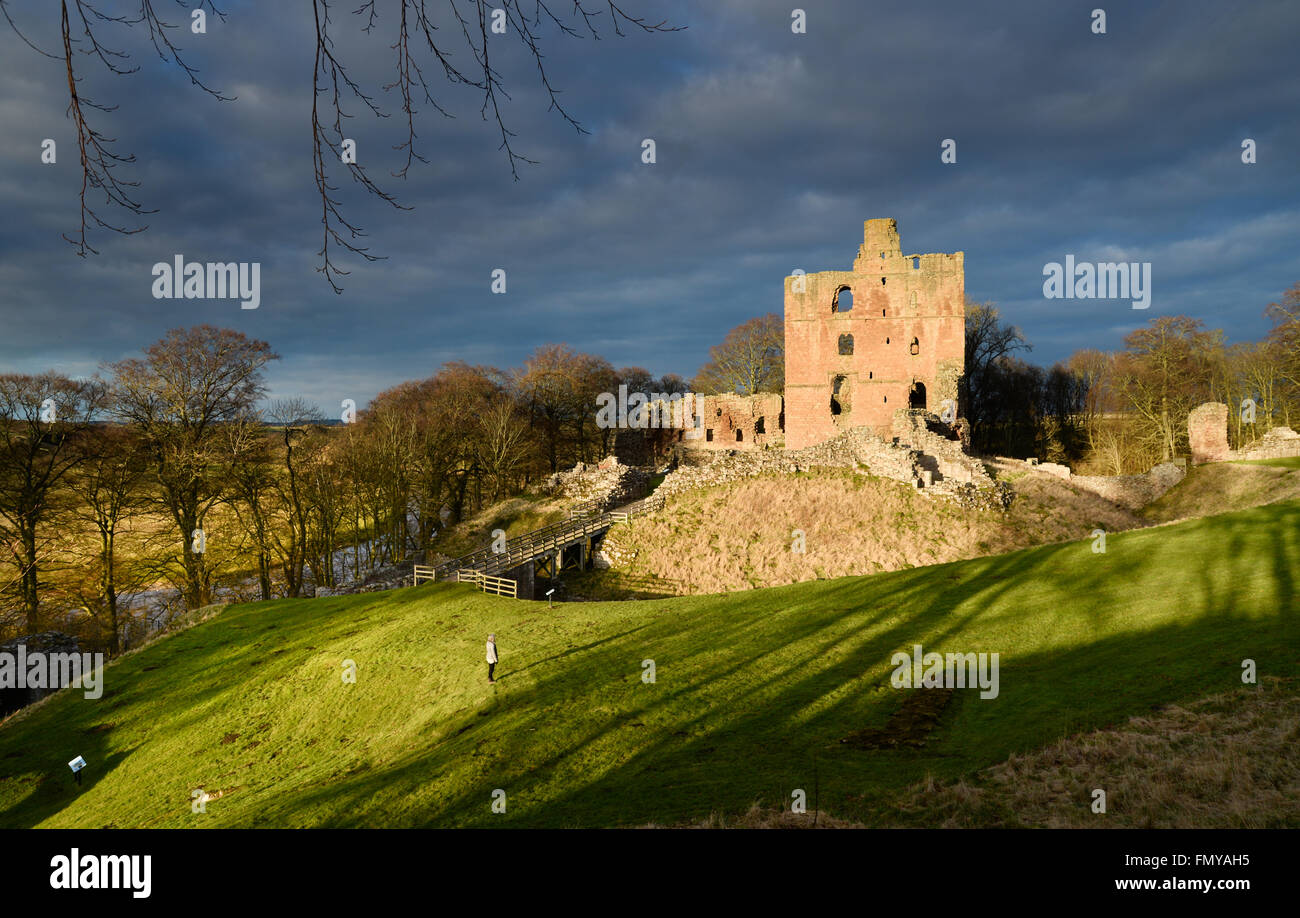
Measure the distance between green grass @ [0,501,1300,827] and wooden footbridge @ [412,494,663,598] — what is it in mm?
2844

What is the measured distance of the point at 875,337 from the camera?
1726 inches

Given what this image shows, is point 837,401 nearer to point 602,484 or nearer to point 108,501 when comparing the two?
point 602,484

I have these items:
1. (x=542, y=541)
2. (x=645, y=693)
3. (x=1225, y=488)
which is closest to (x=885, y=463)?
(x=1225, y=488)

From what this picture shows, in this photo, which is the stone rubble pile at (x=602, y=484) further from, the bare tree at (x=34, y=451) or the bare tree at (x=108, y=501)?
the bare tree at (x=34, y=451)

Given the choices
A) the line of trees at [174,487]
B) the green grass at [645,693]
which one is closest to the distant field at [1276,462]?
the green grass at [645,693]

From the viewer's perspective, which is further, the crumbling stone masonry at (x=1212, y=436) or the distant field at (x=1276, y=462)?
the crumbling stone masonry at (x=1212, y=436)

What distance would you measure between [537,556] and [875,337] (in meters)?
30.7

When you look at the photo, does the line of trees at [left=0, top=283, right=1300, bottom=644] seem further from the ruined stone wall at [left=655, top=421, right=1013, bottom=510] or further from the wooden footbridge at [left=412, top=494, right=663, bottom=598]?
the ruined stone wall at [left=655, top=421, right=1013, bottom=510]

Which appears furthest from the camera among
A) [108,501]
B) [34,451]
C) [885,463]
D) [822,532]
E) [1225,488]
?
[885,463]

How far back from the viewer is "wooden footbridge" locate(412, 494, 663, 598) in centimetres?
2373

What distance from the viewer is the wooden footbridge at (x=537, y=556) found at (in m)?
23.7

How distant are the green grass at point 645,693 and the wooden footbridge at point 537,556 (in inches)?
112

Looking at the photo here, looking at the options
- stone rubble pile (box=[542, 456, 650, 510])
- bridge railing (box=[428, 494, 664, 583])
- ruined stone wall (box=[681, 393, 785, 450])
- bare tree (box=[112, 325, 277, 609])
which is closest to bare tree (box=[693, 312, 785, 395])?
ruined stone wall (box=[681, 393, 785, 450])
